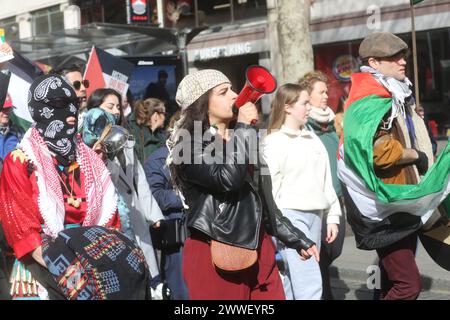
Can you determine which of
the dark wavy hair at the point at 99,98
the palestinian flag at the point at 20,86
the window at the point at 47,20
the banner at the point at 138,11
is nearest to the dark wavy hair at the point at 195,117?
the dark wavy hair at the point at 99,98

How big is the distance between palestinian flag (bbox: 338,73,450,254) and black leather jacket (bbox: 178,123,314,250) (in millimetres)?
837

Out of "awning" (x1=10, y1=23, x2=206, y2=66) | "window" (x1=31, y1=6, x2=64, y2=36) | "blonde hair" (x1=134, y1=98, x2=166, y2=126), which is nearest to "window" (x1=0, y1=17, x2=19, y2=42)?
"window" (x1=31, y1=6, x2=64, y2=36)

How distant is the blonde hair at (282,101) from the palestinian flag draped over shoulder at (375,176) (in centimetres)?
129

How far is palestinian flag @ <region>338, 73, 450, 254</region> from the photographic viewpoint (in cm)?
527

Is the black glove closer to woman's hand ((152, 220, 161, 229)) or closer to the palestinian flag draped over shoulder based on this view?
the palestinian flag draped over shoulder

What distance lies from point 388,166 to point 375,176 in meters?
0.10

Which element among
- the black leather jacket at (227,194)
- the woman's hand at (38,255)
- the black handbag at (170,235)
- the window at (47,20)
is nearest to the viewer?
the woman's hand at (38,255)

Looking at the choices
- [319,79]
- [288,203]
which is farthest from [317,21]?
[288,203]

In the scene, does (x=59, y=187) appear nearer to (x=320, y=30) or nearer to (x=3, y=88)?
(x=3, y=88)

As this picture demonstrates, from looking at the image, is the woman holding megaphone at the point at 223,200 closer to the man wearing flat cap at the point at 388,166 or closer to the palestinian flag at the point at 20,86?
the man wearing flat cap at the point at 388,166

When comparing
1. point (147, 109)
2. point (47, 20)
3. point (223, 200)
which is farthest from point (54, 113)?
point (47, 20)

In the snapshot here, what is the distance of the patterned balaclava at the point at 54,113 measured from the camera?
4.46 m

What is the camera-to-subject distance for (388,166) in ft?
17.5
